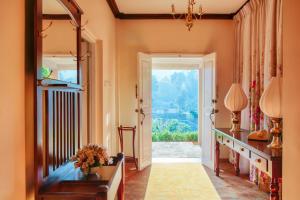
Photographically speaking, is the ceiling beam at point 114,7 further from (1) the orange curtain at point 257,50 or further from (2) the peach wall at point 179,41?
(1) the orange curtain at point 257,50

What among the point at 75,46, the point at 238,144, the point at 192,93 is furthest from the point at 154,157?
the point at 75,46

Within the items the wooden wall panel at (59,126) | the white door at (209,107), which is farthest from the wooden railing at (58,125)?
the white door at (209,107)

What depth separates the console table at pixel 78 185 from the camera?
1638 mm

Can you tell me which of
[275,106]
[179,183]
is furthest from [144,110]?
[275,106]

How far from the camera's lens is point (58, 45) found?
2045 millimetres

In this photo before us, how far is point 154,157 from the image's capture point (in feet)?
20.3

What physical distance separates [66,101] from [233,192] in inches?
104

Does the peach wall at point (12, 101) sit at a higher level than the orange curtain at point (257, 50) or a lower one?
lower

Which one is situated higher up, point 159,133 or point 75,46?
point 75,46

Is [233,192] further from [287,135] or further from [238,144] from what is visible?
[287,135]

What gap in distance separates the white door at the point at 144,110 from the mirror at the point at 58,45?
2.55m

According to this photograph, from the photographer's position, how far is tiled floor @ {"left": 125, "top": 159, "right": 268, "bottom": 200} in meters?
3.67

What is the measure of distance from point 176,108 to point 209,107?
13.2 feet

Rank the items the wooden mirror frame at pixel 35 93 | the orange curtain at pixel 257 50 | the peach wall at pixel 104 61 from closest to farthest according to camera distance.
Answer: the wooden mirror frame at pixel 35 93, the peach wall at pixel 104 61, the orange curtain at pixel 257 50
